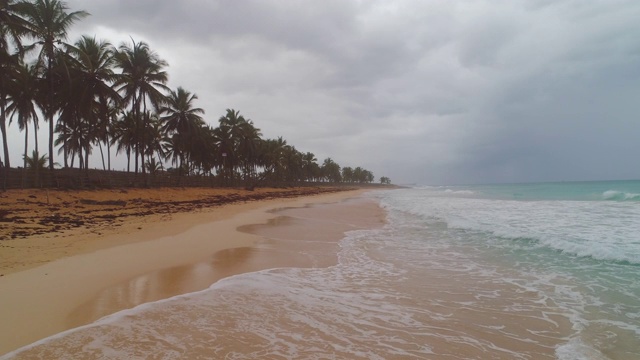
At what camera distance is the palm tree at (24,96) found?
24.1 m

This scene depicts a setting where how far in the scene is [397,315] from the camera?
14.7ft

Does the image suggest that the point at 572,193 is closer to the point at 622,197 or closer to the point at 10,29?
the point at 622,197

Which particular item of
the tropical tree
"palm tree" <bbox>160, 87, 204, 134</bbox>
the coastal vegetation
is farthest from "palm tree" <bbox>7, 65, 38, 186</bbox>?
the tropical tree

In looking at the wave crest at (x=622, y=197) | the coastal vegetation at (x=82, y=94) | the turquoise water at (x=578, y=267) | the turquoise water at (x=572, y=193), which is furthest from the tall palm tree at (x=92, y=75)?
the wave crest at (x=622, y=197)

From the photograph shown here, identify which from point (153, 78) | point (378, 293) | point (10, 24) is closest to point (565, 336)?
point (378, 293)

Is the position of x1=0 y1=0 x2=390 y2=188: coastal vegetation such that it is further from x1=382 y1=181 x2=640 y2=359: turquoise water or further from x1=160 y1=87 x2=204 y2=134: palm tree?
x1=382 y1=181 x2=640 y2=359: turquoise water

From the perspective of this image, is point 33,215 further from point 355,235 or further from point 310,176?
point 310,176

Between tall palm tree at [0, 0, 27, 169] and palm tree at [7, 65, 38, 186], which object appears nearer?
tall palm tree at [0, 0, 27, 169]

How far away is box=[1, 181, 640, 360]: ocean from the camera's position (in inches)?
135

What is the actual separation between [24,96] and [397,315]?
34042mm

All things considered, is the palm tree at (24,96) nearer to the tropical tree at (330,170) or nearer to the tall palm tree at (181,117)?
the tall palm tree at (181,117)

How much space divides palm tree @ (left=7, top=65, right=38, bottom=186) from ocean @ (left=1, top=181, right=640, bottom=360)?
79.0ft

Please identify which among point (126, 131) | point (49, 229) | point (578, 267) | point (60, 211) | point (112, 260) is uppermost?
point (126, 131)

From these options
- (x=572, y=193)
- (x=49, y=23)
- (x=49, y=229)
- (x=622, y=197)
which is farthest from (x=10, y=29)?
(x=572, y=193)
